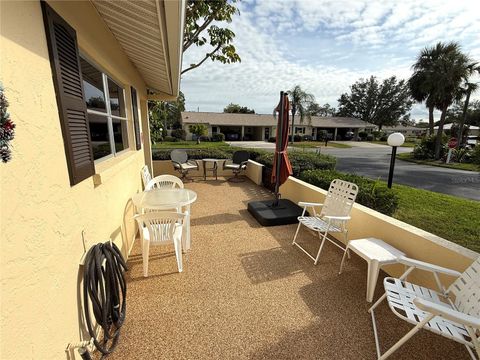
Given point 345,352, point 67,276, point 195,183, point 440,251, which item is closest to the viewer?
point 67,276

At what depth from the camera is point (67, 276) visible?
1.56 metres

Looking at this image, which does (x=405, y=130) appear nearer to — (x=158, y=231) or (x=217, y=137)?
(x=217, y=137)

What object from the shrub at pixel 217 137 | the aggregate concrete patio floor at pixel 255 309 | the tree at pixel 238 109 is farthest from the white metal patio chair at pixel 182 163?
the tree at pixel 238 109

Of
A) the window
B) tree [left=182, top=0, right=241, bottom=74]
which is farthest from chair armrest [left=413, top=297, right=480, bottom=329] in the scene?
tree [left=182, top=0, right=241, bottom=74]

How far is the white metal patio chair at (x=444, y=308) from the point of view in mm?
1492

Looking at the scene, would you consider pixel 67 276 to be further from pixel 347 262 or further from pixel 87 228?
pixel 347 262

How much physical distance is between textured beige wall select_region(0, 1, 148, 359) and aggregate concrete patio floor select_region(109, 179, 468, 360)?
0.73 metres

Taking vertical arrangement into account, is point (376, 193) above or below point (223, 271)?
above

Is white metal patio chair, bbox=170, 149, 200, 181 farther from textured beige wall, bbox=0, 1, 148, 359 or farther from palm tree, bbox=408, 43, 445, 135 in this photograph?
palm tree, bbox=408, 43, 445, 135

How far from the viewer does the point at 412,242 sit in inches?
105

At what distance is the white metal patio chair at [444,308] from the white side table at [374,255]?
243 mm

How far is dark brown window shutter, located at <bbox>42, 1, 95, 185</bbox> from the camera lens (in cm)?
149

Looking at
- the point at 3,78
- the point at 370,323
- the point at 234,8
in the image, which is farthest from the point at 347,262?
the point at 234,8

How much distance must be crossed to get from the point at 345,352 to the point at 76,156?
2.71 meters
